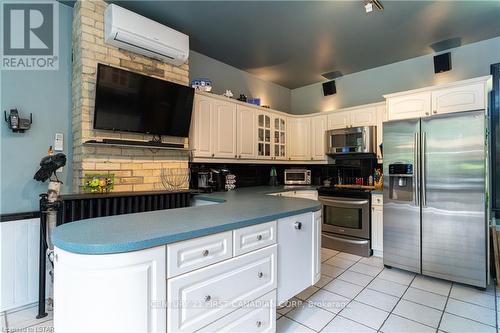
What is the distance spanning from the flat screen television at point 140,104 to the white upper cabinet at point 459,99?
2.82 meters

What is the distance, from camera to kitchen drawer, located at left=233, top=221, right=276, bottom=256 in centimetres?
151

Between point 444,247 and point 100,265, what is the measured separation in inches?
126

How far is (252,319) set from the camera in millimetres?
1588

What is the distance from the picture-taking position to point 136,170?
260 cm

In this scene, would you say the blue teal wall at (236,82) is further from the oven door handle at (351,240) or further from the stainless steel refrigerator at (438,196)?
the oven door handle at (351,240)

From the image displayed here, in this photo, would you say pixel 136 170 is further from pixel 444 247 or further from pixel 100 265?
pixel 444 247

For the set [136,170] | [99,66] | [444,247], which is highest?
[99,66]

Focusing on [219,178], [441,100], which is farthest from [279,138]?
[441,100]

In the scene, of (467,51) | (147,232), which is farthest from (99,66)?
(467,51)

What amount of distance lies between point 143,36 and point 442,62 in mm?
3761

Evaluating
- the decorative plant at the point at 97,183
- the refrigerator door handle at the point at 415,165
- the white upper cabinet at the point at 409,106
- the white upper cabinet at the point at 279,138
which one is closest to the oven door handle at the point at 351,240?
the refrigerator door handle at the point at 415,165

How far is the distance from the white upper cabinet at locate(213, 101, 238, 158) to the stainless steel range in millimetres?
1604

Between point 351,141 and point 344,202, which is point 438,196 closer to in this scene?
point 344,202

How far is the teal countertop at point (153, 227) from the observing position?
1.07 metres
